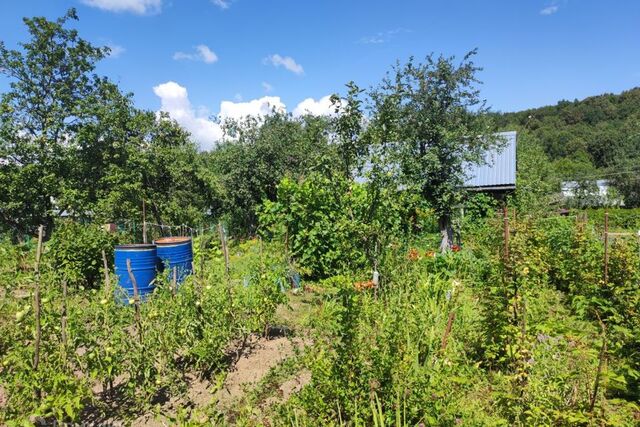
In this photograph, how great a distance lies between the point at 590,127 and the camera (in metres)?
63.6

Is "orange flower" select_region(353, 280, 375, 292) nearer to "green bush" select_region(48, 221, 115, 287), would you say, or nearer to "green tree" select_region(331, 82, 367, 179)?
"green tree" select_region(331, 82, 367, 179)

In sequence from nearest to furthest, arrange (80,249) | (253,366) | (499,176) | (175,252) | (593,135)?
(253,366)
(175,252)
(80,249)
(499,176)
(593,135)

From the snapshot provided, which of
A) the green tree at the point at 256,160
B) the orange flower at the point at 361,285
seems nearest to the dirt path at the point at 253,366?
the orange flower at the point at 361,285

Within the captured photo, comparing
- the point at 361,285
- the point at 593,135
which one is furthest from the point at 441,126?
the point at 593,135

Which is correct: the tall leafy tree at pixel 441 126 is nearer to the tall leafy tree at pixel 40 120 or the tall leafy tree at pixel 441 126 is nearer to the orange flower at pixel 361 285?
the orange flower at pixel 361 285

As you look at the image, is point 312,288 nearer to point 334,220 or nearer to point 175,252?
point 334,220

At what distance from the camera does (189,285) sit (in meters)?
4.11

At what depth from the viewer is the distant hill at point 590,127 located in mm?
51688

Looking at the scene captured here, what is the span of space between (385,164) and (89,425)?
4388 mm

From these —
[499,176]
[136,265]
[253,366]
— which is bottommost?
[253,366]

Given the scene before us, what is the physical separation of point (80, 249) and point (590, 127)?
7672 cm

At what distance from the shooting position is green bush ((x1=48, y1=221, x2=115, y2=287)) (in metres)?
7.45

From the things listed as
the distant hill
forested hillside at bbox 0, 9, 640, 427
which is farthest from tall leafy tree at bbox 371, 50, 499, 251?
the distant hill

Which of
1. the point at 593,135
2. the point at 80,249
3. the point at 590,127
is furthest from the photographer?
the point at 590,127
